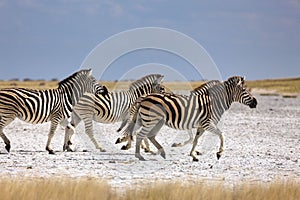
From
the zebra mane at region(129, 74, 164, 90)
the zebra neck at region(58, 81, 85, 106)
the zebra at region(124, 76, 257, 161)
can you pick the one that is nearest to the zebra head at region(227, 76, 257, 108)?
the zebra at region(124, 76, 257, 161)

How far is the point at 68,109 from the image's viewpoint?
1692 cm

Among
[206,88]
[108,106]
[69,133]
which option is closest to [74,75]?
[108,106]

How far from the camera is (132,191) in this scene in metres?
10.1

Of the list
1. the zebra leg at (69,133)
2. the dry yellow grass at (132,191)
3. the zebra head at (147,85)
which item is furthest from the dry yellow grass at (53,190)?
the zebra head at (147,85)

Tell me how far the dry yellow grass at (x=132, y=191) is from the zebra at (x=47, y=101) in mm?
5317

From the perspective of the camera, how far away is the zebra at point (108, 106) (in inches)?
666

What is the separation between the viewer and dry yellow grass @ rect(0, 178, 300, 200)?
9758mm

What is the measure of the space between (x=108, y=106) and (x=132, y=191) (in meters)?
7.47

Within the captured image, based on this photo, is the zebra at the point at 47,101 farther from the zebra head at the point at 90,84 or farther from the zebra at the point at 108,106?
the zebra at the point at 108,106

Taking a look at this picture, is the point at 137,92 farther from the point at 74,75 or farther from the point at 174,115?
the point at 174,115

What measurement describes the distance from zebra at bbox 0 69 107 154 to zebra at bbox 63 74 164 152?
0.80 feet

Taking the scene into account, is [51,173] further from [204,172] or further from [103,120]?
[103,120]

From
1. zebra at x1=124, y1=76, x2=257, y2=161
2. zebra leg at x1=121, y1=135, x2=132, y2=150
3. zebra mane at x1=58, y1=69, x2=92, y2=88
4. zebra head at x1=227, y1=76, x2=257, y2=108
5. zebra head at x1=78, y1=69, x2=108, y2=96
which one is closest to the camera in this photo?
zebra at x1=124, y1=76, x2=257, y2=161

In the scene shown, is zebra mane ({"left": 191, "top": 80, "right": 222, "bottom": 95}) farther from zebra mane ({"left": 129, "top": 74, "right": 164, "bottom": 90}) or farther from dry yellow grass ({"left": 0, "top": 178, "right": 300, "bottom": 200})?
dry yellow grass ({"left": 0, "top": 178, "right": 300, "bottom": 200})
